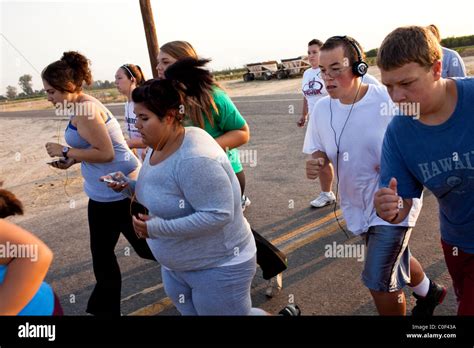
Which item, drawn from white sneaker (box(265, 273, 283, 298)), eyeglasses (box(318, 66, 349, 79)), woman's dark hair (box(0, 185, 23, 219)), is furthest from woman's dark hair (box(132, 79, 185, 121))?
white sneaker (box(265, 273, 283, 298))

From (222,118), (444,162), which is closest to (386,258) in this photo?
(444,162)

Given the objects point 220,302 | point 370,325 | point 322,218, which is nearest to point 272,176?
point 322,218

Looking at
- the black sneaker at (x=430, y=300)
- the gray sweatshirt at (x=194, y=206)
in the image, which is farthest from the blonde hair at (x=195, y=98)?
the black sneaker at (x=430, y=300)

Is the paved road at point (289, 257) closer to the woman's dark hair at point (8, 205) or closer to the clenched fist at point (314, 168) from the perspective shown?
the clenched fist at point (314, 168)

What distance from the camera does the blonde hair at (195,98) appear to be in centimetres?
300

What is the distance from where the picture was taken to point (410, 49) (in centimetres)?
204

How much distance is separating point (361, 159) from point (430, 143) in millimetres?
820

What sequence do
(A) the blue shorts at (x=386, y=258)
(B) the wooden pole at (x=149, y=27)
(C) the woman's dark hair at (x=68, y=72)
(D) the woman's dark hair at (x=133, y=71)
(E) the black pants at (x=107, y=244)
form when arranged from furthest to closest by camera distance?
(B) the wooden pole at (x=149, y=27)
(D) the woman's dark hair at (x=133, y=71)
(E) the black pants at (x=107, y=244)
(C) the woman's dark hair at (x=68, y=72)
(A) the blue shorts at (x=386, y=258)

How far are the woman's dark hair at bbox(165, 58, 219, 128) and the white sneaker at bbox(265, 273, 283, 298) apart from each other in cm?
162

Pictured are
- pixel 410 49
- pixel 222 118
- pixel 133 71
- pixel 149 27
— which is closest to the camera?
pixel 410 49

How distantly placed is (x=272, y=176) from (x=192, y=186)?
547cm

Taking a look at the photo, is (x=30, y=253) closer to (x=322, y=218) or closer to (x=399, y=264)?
(x=399, y=264)

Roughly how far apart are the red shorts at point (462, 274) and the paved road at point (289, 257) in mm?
1162

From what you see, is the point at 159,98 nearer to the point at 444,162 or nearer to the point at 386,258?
the point at 444,162
